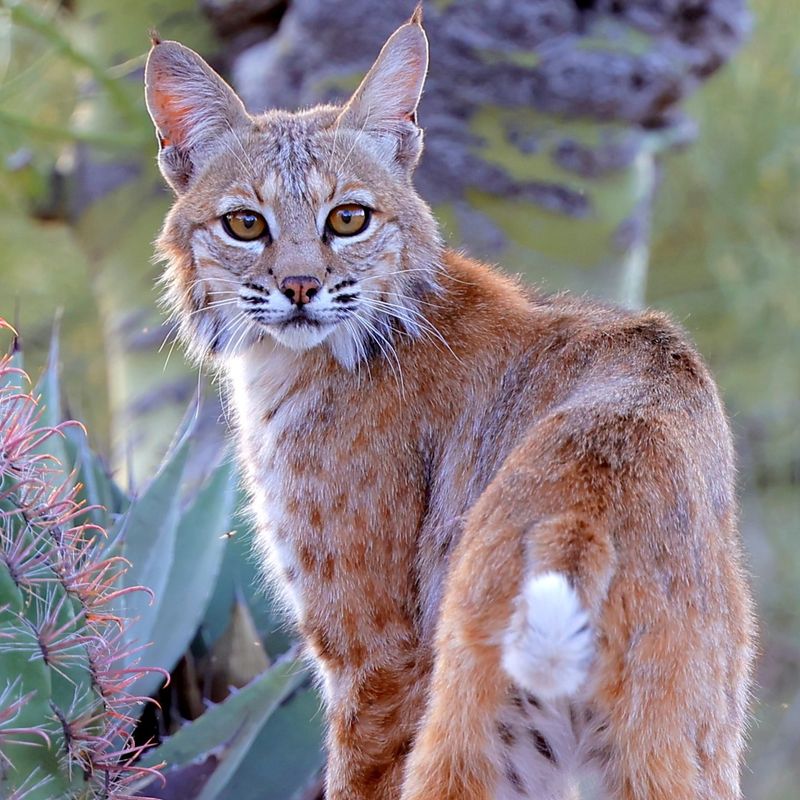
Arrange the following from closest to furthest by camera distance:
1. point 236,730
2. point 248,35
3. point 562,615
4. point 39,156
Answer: point 562,615 → point 236,730 → point 248,35 → point 39,156

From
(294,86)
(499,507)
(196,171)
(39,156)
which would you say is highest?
(196,171)

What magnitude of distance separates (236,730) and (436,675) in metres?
0.88

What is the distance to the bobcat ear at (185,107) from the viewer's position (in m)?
3.48

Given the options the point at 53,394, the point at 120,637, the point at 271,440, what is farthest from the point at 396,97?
the point at 120,637

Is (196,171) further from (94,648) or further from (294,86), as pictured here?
(294,86)

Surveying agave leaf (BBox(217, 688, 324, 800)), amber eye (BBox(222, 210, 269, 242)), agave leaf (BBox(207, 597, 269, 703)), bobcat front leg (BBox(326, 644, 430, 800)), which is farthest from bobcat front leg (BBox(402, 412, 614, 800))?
agave leaf (BBox(207, 597, 269, 703))

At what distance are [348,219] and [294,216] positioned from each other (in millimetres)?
159

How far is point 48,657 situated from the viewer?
2379 millimetres

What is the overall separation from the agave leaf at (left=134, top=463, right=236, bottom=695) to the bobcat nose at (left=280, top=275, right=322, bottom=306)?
2.85ft

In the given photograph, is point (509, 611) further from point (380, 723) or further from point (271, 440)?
point (271, 440)

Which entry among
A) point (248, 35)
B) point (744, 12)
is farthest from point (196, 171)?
point (744, 12)

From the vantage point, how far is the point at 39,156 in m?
7.05

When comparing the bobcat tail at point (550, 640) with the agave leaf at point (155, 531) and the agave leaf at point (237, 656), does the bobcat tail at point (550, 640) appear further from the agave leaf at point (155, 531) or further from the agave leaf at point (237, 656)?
the agave leaf at point (237, 656)

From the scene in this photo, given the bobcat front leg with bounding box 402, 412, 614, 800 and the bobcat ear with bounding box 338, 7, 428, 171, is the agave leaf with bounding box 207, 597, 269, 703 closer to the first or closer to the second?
the bobcat front leg with bounding box 402, 412, 614, 800
